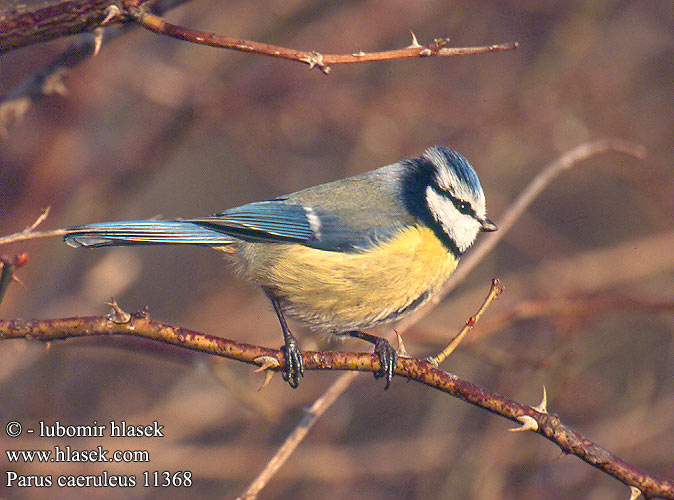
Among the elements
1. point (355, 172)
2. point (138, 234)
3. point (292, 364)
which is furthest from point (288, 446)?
point (355, 172)

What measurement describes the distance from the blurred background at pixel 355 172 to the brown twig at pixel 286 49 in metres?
1.54

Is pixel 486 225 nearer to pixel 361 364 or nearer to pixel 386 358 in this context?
pixel 386 358

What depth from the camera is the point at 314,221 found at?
3.11 metres

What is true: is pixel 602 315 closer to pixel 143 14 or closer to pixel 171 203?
pixel 143 14

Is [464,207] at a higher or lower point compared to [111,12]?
lower

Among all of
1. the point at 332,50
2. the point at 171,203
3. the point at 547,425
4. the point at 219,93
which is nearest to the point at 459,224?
the point at 547,425

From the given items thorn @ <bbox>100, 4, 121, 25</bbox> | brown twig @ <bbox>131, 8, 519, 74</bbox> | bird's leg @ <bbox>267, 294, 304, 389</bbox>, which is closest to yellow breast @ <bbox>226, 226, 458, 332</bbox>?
bird's leg @ <bbox>267, 294, 304, 389</bbox>

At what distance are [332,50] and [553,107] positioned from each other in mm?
1616

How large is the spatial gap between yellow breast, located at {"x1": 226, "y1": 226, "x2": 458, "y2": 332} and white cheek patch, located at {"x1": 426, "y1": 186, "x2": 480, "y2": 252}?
0.09 m

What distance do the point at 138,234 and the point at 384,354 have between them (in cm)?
103

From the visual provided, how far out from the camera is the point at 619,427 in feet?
13.3

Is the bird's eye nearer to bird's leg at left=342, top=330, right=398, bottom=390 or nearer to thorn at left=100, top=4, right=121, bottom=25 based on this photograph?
bird's leg at left=342, top=330, right=398, bottom=390

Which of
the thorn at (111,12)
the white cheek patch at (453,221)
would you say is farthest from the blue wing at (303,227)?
the thorn at (111,12)

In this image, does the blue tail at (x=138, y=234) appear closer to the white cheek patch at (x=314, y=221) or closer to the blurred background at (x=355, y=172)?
the white cheek patch at (x=314, y=221)
